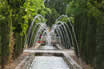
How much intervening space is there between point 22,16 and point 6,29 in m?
3.51

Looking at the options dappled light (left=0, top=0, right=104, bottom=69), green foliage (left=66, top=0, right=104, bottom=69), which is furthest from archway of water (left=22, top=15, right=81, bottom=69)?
green foliage (left=66, top=0, right=104, bottom=69)

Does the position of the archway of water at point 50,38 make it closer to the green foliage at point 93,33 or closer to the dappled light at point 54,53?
the dappled light at point 54,53

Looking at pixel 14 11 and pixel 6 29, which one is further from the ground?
pixel 14 11

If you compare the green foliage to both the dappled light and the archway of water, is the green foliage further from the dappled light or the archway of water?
the archway of water

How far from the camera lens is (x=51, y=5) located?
4709 centimetres

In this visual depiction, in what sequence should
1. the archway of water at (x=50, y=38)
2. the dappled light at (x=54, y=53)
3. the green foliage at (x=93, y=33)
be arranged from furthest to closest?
the archway of water at (x=50, y=38) < the dappled light at (x=54, y=53) < the green foliage at (x=93, y=33)

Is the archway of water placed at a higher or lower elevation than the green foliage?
lower

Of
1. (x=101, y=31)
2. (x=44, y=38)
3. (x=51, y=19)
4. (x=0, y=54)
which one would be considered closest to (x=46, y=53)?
(x=0, y=54)

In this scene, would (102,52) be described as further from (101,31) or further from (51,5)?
(51,5)

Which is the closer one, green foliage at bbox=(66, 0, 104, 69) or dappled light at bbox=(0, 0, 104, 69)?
green foliage at bbox=(66, 0, 104, 69)

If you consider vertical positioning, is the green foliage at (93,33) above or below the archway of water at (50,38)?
above

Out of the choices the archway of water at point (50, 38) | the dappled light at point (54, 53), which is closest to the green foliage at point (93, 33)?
the dappled light at point (54, 53)

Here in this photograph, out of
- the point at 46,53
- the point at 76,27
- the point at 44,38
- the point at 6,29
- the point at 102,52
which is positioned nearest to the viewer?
the point at 102,52

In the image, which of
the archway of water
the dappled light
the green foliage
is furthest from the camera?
the archway of water
